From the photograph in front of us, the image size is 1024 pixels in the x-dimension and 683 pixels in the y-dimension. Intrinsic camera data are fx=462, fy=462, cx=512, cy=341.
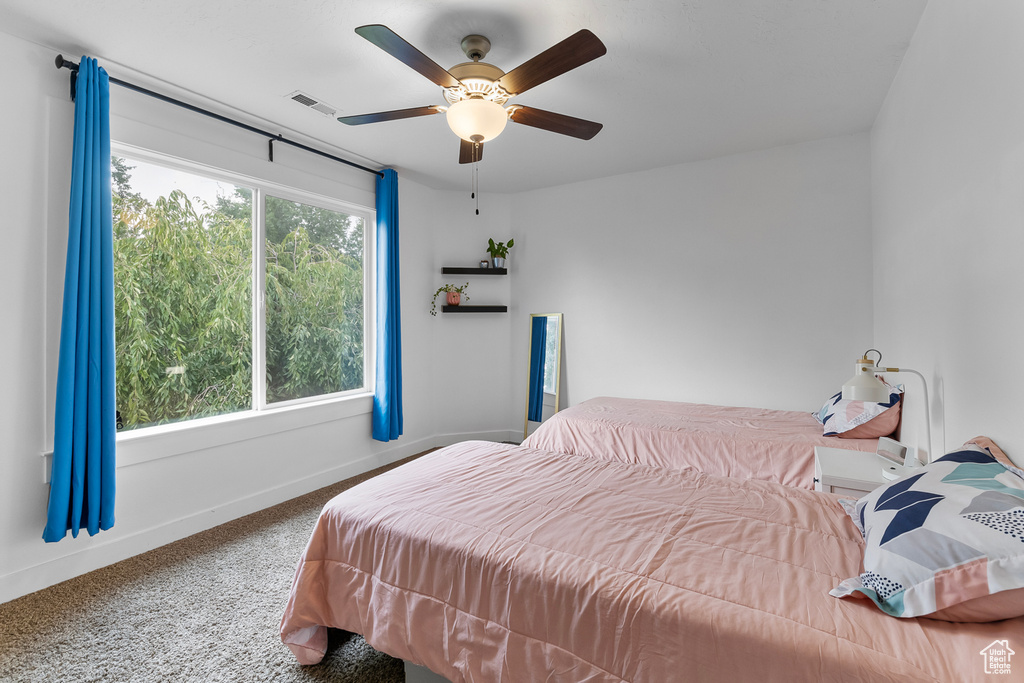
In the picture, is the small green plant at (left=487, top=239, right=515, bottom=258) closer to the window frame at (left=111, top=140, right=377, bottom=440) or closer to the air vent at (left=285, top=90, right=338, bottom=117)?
the window frame at (left=111, top=140, right=377, bottom=440)

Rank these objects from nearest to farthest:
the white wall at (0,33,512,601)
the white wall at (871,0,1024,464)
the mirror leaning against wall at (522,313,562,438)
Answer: the white wall at (871,0,1024,464)
the white wall at (0,33,512,601)
the mirror leaning against wall at (522,313,562,438)

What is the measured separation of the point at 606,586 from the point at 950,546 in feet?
2.41

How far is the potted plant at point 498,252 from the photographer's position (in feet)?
15.4

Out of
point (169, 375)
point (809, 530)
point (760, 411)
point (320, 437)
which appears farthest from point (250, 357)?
point (760, 411)

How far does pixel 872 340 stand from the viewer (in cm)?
326

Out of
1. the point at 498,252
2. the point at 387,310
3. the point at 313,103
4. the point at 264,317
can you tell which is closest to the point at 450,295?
the point at 498,252

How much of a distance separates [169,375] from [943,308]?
12.8ft

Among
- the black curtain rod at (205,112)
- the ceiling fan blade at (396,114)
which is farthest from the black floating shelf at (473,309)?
the ceiling fan blade at (396,114)

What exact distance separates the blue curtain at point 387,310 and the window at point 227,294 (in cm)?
21

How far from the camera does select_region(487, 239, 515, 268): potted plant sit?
4.68 meters

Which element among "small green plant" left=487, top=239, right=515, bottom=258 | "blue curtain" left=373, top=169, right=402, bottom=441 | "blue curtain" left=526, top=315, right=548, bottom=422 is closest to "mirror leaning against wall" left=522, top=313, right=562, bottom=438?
"blue curtain" left=526, top=315, right=548, bottom=422

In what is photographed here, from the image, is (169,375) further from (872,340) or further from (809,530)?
(872,340)

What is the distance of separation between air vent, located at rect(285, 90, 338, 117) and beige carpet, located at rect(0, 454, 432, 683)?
104 inches
